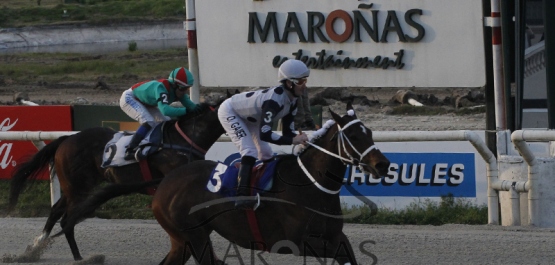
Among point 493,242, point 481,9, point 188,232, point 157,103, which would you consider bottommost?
point 493,242

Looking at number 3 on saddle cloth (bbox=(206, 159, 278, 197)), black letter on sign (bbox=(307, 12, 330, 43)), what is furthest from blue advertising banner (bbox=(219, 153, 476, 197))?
number 3 on saddle cloth (bbox=(206, 159, 278, 197))

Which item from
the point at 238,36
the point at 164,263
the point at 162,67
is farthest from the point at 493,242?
the point at 162,67

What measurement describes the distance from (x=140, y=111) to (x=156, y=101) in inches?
8.5

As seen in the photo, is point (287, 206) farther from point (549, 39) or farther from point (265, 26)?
point (265, 26)

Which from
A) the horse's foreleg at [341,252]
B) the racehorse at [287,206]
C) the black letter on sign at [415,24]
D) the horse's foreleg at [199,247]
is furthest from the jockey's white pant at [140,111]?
the horse's foreleg at [341,252]

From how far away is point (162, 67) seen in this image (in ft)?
79.4

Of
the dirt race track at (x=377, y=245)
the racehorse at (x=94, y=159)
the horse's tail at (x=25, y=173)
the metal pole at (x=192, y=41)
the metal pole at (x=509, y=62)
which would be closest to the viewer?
the dirt race track at (x=377, y=245)

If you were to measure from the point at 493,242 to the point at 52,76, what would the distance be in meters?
18.0

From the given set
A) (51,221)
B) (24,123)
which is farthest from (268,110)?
(24,123)

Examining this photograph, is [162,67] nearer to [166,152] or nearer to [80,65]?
[80,65]

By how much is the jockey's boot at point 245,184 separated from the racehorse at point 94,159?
1.51m

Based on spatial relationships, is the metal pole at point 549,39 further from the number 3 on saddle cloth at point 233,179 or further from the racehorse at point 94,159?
the number 3 on saddle cloth at point 233,179

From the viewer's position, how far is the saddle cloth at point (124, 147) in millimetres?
7453

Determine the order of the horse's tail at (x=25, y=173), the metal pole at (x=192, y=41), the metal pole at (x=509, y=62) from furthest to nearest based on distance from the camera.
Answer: the metal pole at (x=192, y=41) < the metal pole at (x=509, y=62) < the horse's tail at (x=25, y=173)
